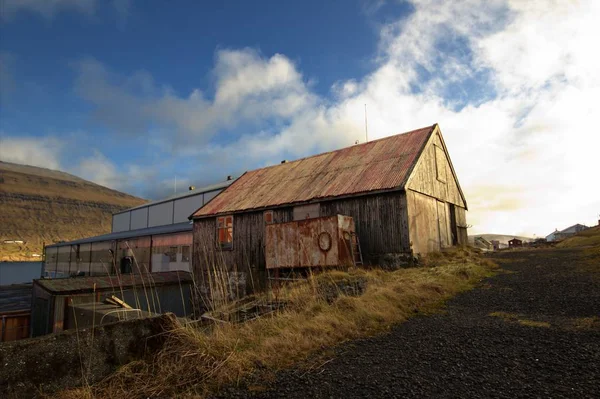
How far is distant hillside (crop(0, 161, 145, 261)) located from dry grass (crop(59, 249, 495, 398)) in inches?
4809

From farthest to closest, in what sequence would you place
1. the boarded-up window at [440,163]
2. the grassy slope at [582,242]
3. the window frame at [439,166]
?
the grassy slope at [582,242] → the boarded-up window at [440,163] → the window frame at [439,166]

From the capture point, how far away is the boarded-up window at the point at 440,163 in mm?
18930

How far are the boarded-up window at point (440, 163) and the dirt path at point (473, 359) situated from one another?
12079 mm

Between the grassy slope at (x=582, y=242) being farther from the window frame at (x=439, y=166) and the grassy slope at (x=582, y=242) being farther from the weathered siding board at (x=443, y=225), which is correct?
the window frame at (x=439, y=166)

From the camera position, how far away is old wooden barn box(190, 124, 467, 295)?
582 inches

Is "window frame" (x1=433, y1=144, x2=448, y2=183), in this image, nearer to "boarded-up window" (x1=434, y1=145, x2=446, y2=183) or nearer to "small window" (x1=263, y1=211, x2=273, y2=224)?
"boarded-up window" (x1=434, y1=145, x2=446, y2=183)

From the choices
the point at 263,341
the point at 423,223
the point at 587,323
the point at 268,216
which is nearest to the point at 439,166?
the point at 423,223

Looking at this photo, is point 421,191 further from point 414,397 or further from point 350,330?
point 414,397

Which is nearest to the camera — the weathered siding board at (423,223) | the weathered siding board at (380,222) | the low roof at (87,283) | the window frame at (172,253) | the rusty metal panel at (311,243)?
the low roof at (87,283)

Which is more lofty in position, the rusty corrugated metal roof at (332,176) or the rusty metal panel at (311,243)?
the rusty corrugated metal roof at (332,176)

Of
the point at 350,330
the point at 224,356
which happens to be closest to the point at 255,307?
the point at 350,330

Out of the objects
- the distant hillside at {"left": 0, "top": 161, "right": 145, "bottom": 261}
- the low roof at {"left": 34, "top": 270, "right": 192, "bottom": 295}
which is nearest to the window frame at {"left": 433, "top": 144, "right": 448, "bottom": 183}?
the low roof at {"left": 34, "top": 270, "right": 192, "bottom": 295}

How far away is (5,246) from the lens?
105500mm

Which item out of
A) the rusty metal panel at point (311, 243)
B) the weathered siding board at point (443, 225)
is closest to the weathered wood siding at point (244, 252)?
the rusty metal panel at point (311, 243)
